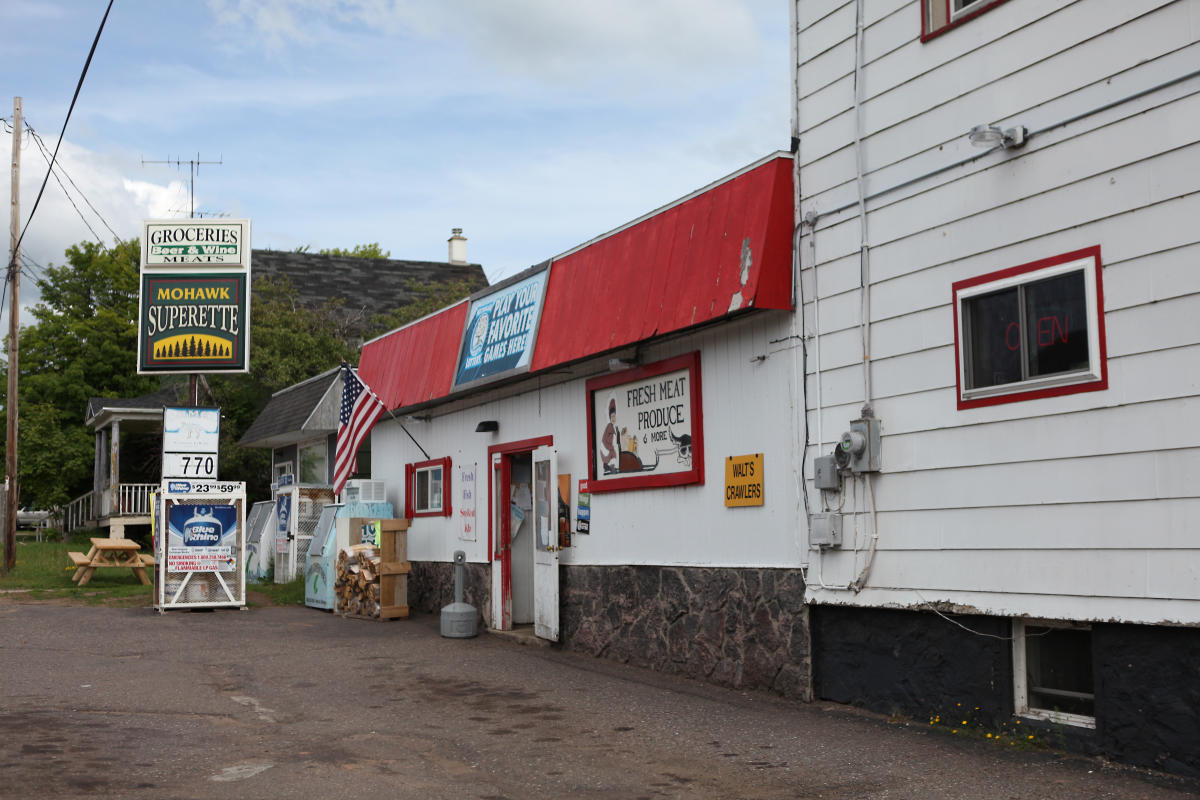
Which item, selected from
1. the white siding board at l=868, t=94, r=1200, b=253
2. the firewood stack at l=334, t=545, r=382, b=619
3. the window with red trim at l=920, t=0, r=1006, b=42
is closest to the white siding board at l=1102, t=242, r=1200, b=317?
the white siding board at l=868, t=94, r=1200, b=253

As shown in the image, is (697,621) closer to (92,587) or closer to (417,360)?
(417,360)

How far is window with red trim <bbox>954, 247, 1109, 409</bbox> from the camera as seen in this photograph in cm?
722

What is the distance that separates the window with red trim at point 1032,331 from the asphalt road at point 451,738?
2.30 metres

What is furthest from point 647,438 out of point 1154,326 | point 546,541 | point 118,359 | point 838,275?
point 118,359

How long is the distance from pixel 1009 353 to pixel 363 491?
12.4 m

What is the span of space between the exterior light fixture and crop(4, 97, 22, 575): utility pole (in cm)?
2125

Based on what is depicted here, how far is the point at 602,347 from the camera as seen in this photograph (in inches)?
464

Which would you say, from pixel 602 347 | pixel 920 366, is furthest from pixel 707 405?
→ pixel 920 366

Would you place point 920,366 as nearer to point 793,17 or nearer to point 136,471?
point 793,17

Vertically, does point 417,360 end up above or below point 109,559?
above

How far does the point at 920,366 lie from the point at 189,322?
16.0 meters

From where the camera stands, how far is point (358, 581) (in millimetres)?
16750

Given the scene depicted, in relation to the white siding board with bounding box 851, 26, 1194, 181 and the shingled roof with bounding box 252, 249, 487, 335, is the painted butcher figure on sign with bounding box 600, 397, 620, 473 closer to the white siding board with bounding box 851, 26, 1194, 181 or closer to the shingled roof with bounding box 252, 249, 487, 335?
the white siding board with bounding box 851, 26, 1194, 181

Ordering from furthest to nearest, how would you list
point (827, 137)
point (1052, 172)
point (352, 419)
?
point (352, 419), point (827, 137), point (1052, 172)
